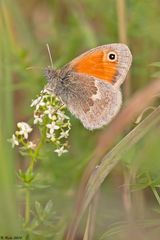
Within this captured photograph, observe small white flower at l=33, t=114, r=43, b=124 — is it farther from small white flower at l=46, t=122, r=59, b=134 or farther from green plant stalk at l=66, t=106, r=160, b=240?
green plant stalk at l=66, t=106, r=160, b=240

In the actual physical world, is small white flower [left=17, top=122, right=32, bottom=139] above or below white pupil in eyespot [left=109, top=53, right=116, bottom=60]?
below

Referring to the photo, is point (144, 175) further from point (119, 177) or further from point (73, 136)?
point (73, 136)

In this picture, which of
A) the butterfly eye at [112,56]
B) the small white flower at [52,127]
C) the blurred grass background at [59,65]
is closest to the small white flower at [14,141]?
the blurred grass background at [59,65]

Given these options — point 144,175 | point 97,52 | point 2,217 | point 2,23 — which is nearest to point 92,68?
point 97,52

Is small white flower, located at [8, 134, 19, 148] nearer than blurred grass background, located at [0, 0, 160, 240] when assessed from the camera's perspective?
No

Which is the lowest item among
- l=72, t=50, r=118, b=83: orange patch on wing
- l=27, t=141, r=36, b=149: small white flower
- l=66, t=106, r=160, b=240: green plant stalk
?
l=66, t=106, r=160, b=240: green plant stalk

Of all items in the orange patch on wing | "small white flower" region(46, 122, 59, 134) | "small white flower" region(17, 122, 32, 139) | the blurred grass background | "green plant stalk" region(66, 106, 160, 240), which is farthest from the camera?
the orange patch on wing

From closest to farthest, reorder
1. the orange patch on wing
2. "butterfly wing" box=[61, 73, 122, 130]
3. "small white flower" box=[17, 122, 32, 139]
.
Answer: "small white flower" box=[17, 122, 32, 139]
"butterfly wing" box=[61, 73, 122, 130]
the orange patch on wing

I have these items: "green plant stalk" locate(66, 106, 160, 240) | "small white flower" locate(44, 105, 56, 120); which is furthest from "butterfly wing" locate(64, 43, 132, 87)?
"green plant stalk" locate(66, 106, 160, 240)

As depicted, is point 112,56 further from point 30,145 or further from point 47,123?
point 30,145
